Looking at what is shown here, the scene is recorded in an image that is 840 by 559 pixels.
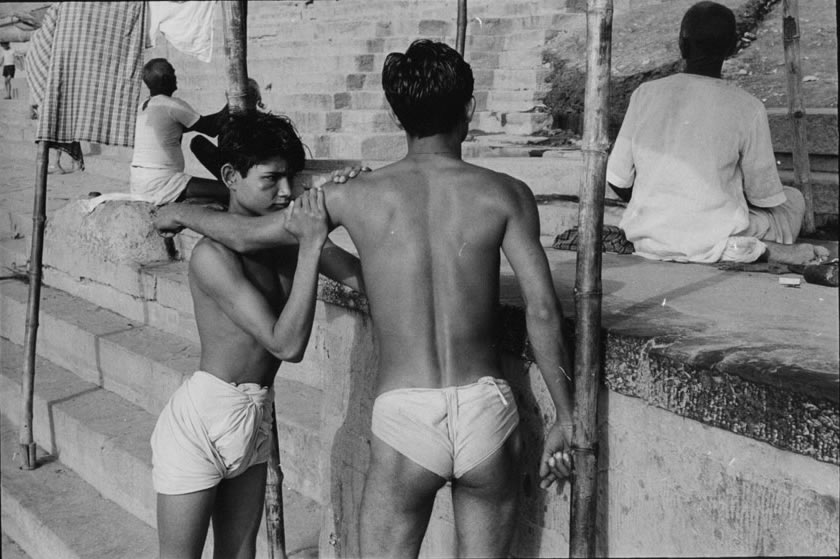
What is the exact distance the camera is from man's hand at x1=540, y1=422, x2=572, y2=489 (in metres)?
2.58

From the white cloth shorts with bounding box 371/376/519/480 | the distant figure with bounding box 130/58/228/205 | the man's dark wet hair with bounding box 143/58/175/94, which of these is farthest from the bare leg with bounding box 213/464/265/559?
the man's dark wet hair with bounding box 143/58/175/94

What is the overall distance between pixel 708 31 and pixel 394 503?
2854 millimetres

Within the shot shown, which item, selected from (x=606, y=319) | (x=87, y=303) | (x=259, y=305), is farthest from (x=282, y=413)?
(x=87, y=303)

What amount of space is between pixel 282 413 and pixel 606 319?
217cm

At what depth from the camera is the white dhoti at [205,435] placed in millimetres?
2902

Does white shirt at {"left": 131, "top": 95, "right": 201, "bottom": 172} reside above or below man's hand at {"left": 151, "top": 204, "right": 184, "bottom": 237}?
above

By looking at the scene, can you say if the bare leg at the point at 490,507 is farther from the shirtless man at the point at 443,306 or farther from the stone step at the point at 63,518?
the stone step at the point at 63,518

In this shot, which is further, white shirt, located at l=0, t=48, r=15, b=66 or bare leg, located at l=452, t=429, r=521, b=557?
white shirt, located at l=0, t=48, r=15, b=66

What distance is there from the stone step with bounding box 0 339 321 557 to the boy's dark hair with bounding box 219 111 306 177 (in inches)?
73.5

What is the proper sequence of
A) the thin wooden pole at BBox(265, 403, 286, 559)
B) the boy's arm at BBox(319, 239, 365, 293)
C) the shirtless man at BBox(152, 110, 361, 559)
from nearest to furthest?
the shirtless man at BBox(152, 110, 361, 559) < the boy's arm at BBox(319, 239, 365, 293) < the thin wooden pole at BBox(265, 403, 286, 559)

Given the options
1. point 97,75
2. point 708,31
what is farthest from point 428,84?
point 97,75

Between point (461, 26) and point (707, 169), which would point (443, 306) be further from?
point (461, 26)

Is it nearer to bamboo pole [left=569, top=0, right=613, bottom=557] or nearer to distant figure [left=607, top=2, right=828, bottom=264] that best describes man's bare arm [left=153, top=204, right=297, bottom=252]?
bamboo pole [left=569, top=0, right=613, bottom=557]

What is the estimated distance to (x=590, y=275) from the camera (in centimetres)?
253
